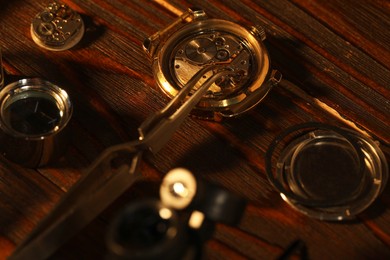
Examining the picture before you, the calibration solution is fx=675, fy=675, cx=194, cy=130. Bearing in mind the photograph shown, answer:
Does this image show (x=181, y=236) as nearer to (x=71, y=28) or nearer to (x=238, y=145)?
(x=238, y=145)

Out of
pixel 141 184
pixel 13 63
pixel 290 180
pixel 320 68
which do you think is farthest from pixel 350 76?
pixel 13 63

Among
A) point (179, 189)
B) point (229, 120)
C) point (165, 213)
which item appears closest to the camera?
point (165, 213)

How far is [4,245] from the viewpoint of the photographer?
2.45 feet

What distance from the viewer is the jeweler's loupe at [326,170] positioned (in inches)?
30.4

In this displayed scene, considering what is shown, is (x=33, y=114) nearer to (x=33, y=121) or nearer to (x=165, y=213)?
(x=33, y=121)

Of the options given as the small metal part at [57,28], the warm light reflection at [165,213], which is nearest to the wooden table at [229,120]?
the small metal part at [57,28]

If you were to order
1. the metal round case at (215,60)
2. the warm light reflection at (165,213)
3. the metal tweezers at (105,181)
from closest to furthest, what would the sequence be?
the warm light reflection at (165,213)
the metal tweezers at (105,181)
the metal round case at (215,60)

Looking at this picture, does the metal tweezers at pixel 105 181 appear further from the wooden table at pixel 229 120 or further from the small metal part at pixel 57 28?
the small metal part at pixel 57 28

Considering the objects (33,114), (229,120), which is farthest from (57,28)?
(229,120)

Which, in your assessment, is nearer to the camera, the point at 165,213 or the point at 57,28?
the point at 165,213

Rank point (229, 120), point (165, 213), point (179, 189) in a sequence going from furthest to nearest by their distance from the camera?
point (229, 120)
point (179, 189)
point (165, 213)

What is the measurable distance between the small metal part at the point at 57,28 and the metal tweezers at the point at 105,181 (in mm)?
Result: 182

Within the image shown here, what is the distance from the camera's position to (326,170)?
79cm

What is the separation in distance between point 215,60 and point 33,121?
23 cm
